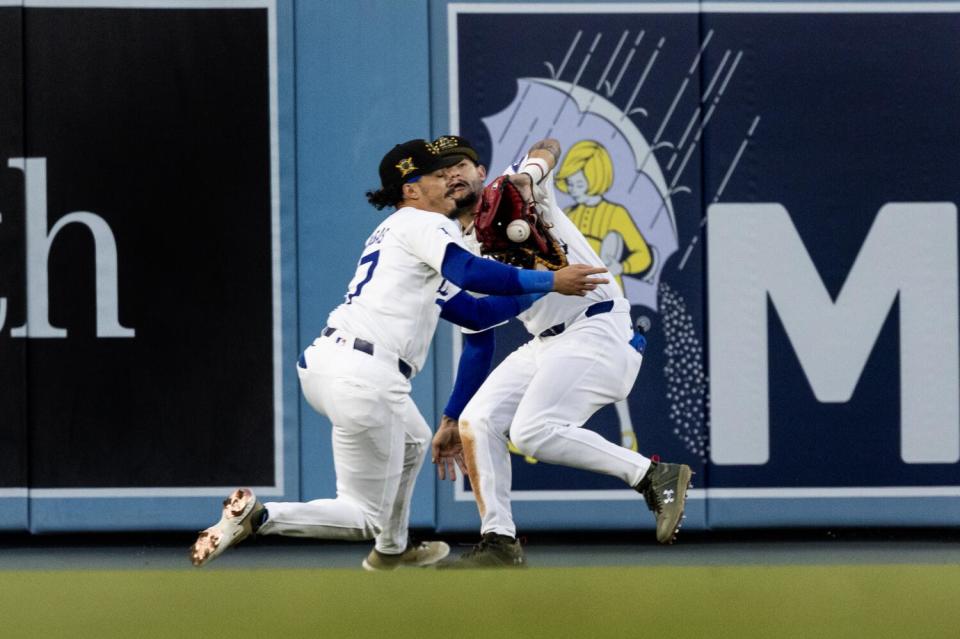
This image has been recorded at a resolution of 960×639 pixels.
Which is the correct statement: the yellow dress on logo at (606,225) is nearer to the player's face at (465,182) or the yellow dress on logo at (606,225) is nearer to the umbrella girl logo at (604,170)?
the umbrella girl logo at (604,170)

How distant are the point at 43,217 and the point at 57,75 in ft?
2.37

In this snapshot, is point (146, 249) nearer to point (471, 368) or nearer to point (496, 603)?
point (471, 368)

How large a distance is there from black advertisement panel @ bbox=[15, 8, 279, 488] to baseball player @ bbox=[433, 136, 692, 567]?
1.63 metres

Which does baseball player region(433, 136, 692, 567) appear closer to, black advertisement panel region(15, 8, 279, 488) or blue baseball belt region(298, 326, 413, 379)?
blue baseball belt region(298, 326, 413, 379)

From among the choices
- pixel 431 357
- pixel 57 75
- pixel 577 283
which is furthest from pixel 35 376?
pixel 577 283

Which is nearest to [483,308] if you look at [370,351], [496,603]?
[370,351]

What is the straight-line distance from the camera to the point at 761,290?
651cm

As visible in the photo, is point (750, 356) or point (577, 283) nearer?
point (577, 283)

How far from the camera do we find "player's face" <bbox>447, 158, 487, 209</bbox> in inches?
197

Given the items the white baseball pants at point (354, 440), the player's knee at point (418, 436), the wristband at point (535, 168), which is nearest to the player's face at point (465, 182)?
the wristband at point (535, 168)

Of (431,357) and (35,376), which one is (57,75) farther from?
(431,357)

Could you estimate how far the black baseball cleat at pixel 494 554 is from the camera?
16.8 ft

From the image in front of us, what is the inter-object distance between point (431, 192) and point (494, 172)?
5.03 ft

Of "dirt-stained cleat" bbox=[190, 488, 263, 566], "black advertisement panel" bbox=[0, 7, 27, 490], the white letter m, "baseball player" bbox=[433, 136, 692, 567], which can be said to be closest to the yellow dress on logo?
the white letter m
